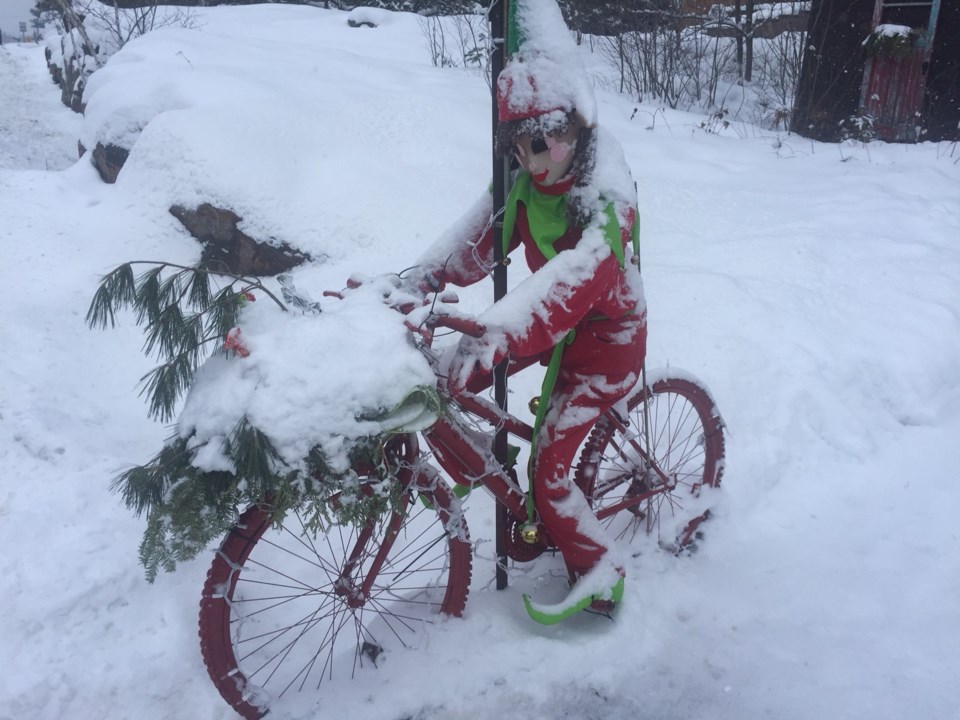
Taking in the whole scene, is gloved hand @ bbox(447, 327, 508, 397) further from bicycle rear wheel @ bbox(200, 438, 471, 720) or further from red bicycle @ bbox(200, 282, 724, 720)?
bicycle rear wheel @ bbox(200, 438, 471, 720)

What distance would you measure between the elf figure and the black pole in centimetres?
4

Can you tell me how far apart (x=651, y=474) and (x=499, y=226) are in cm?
113

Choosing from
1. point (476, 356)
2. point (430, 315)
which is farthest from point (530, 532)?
point (430, 315)

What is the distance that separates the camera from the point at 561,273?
185 centimetres

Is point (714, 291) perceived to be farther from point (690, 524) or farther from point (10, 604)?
point (10, 604)

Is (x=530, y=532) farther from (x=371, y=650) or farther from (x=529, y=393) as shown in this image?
(x=529, y=393)

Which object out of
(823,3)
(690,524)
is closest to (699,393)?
(690,524)

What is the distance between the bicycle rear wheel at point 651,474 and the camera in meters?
2.53

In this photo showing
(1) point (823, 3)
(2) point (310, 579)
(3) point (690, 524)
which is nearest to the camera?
(2) point (310, 579)

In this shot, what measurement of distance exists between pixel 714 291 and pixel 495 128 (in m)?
2.23

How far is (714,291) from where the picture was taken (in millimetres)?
3887

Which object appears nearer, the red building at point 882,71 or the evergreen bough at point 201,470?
the evergreen bough at point 201,470

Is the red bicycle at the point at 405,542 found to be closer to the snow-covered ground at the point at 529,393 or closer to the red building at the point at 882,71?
the snow-covered ground at the point at 529,393

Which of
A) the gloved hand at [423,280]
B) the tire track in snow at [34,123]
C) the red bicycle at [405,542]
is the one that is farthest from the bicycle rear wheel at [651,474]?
the tire track in snow at [34,123]
